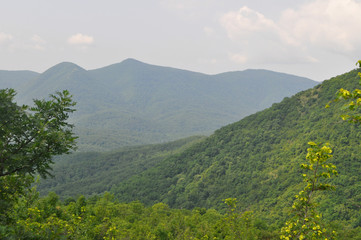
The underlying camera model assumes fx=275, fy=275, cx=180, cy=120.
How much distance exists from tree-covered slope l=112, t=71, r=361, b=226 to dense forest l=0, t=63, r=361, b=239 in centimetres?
45

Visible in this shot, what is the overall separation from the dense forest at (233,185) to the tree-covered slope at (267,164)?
455mm

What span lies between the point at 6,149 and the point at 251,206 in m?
110

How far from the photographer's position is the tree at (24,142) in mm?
11666

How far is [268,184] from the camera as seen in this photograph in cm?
11756

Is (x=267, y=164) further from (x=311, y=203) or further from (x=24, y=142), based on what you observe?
(x=24, y=142)

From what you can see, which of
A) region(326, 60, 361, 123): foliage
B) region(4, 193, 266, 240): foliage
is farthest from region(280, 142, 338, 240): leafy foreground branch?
region(4, 193, 266, 240): foliage

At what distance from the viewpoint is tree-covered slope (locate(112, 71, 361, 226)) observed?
94.6 m

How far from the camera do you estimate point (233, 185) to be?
133750 millimetres

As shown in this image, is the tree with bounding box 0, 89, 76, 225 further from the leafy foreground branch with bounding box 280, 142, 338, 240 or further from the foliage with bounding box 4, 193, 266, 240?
the leafy foreground branch with bounding box 280, 142, 338, 240

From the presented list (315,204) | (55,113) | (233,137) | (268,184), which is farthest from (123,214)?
(233,137)

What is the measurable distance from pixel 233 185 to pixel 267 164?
62.9 feet

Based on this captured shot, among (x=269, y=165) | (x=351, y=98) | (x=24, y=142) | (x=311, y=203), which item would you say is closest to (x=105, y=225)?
(x=24, y=142)

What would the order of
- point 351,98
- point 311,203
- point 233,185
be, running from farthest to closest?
point 233,185 < point 311,203 < point 351,98

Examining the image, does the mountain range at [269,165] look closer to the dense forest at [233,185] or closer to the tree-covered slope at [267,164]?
the tree-covered slope at [267,164]
